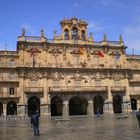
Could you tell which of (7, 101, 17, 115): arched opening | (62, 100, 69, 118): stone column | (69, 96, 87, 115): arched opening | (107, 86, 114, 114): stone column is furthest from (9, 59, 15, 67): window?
(107, 86, 114, 114): stone column

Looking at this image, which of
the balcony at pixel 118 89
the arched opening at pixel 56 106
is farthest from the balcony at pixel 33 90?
the balcony at pixel 118 89

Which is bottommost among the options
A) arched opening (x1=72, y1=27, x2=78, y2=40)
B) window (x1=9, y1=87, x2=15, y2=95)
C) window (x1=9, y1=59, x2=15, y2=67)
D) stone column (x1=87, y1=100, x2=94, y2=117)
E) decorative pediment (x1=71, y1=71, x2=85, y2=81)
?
stone column (x1=87, y1=100, x2=94, y2=117)

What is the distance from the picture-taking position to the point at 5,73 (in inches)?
2243

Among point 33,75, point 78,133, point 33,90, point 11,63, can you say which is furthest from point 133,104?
point 78,133

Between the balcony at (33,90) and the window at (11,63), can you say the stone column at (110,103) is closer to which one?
the balcony at (33,90)

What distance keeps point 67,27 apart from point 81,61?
28.0 ft

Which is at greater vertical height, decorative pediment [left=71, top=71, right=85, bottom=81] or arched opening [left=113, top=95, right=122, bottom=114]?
decorative pediment [left=71, top=71, right=85, bottom=81]

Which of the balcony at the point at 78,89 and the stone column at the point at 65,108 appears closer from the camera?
the stone column at the point at 65,108

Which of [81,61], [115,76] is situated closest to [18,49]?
[81,61]

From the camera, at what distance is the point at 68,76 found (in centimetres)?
5922

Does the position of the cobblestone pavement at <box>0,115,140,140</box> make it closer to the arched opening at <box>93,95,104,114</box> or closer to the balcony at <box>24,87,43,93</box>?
the balcony at <box>24,87,43,93</box>

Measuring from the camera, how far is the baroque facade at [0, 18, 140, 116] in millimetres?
56656

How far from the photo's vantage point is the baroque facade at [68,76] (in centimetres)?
5666

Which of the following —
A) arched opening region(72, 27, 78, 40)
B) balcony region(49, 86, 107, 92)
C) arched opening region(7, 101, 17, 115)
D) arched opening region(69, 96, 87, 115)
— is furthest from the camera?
arched opening region(72, 27, 78, 40)
